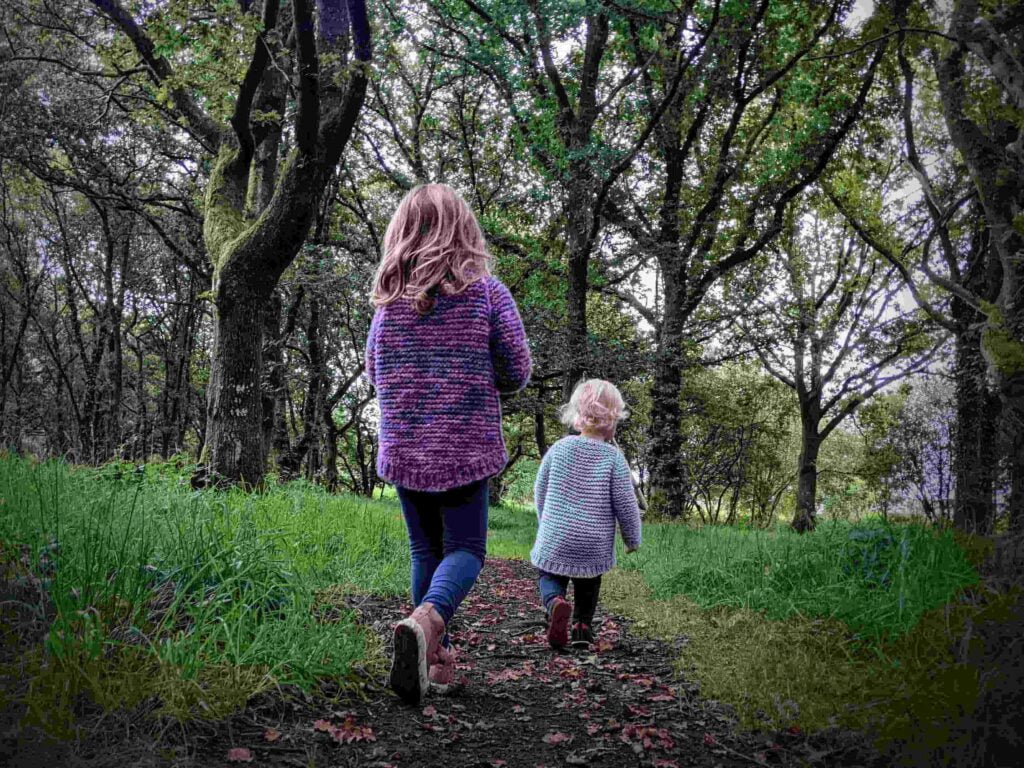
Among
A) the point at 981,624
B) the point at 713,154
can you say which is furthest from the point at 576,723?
the point at 713,154

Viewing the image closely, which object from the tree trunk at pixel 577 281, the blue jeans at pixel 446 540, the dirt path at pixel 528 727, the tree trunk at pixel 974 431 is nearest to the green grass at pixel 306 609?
the dirt path at pixel 528 727

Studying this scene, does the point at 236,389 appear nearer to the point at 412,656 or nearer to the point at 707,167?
the point at 412,656

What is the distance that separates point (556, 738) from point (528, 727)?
175 millimetres

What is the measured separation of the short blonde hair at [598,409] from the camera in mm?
4766

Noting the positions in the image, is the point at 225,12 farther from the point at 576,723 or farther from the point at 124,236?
the point at 124,236

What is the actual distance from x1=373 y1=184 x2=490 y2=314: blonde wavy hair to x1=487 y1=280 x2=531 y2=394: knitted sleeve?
0.14 meters

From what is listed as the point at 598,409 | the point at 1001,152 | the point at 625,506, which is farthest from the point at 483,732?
the point at 1001,152

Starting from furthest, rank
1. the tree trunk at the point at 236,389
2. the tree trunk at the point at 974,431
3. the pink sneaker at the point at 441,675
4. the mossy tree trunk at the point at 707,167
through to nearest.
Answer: the mossy tree trunk at the point at 707,167 < the tree trunk at the point at 974,431 < the tree trunk at the point at 236,389 < the pink sneaker at the point at 441,675

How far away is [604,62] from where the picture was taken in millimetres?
14438

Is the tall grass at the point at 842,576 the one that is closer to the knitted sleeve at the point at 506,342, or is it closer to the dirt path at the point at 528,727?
the dirt path at the point at 528,727

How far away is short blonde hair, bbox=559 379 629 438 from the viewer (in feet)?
15.6

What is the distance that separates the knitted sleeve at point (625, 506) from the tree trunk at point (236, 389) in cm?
401

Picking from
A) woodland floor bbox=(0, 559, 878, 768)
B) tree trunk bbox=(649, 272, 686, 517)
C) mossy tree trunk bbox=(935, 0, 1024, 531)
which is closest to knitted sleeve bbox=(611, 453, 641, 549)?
woodland floor bbox=(0, 559, 878, 768)

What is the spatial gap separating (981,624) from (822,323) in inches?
546
